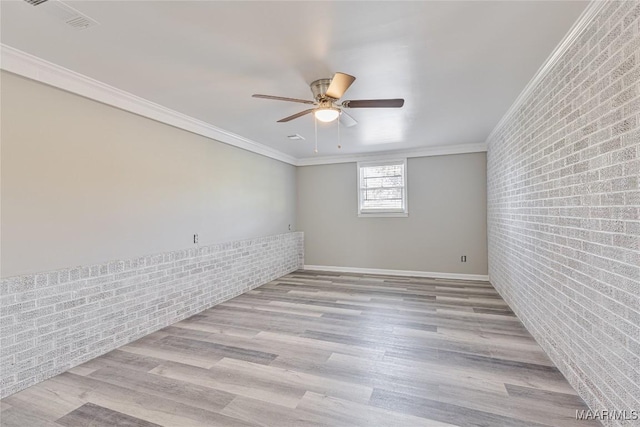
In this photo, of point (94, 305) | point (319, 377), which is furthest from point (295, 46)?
point (94, 305)

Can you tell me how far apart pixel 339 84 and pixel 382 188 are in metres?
4.01

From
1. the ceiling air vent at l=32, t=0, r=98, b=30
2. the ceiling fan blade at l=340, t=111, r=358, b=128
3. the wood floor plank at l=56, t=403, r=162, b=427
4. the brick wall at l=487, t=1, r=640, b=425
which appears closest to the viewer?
the brick wall at l=487, t=1, r=640, b=425

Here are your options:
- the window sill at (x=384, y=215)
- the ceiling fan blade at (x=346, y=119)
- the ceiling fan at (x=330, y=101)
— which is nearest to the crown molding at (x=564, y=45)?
the ceiling fan at (x=330, y=101)

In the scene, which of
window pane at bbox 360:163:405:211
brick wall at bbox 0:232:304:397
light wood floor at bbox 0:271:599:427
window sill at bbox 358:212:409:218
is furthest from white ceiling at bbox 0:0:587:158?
window sill at bbox 358:212:409:218

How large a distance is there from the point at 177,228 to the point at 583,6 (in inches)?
160

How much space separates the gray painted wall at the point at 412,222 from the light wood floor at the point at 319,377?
6.52 ft

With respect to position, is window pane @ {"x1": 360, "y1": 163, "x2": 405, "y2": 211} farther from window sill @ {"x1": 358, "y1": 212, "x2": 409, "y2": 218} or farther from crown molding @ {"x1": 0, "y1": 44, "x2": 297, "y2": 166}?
crown molding @ {"x1": 0, "y1": 44, "x2": 297, "y2": 166}

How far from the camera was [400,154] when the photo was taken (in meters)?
5.88

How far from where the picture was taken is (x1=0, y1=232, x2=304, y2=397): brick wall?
2.19m

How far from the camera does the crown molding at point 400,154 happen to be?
541 cm

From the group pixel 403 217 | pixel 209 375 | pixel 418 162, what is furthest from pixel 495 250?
pixel 209 375

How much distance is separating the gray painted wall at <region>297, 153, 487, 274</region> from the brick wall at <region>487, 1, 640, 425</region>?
2.45 m

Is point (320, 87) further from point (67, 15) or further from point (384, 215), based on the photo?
point (384, 215)

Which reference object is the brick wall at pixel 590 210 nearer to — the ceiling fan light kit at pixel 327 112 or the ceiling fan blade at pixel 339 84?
the ceiling fan blade at pixel 339 84
